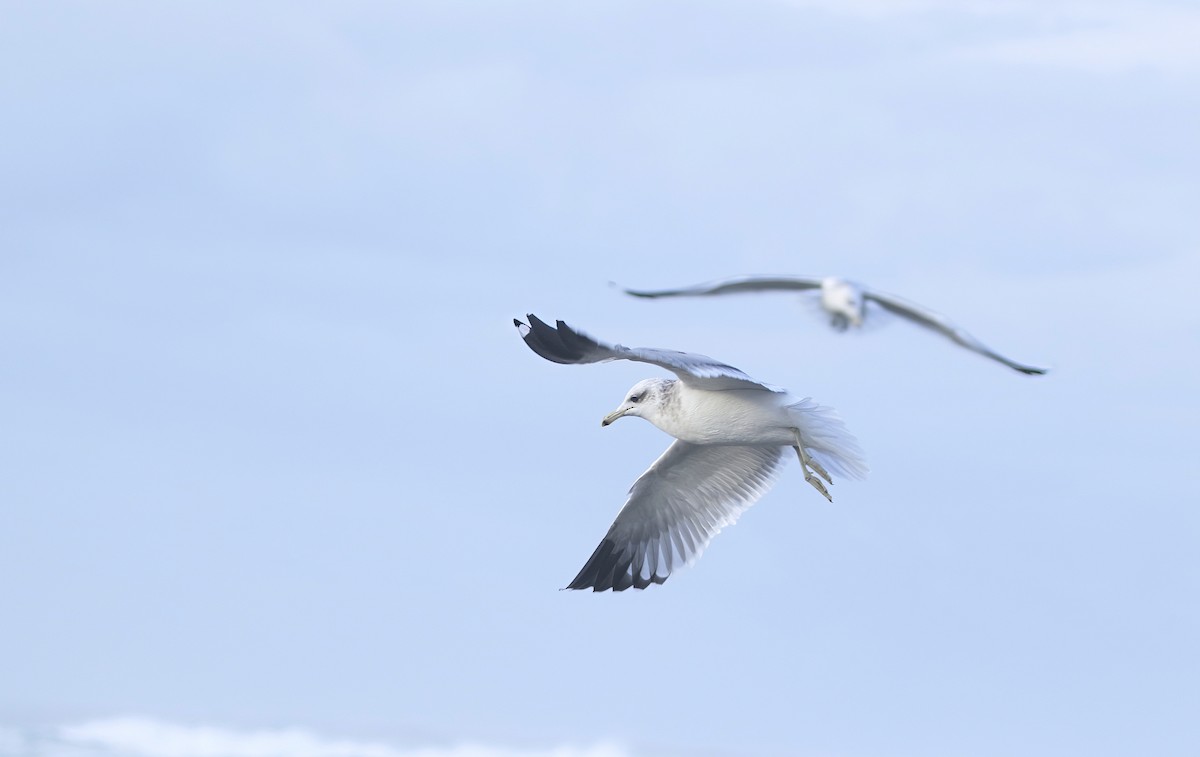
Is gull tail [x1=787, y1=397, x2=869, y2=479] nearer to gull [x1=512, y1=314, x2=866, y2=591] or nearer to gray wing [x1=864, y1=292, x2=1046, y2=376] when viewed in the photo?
gull [x1=512, y1=314, x2=866, y2=591]

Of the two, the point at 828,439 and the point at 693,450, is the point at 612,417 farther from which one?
the point at 828,439

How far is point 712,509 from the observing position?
49.0 ft

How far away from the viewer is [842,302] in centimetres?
1050

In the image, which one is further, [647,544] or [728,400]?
[647,544]

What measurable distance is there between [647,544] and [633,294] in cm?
426

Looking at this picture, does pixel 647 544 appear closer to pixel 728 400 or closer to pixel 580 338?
pixel 728 400

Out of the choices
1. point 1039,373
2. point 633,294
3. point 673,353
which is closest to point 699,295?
point 633,294

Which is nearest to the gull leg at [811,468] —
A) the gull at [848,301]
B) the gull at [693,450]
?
the gull at [693,450]

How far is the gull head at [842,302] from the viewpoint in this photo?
10492 millimetres

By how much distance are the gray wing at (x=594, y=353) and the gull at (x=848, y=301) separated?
33.5 inches

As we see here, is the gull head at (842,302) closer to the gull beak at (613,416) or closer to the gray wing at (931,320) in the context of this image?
the gray wing at (931,320)

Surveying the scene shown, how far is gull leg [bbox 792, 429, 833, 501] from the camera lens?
13539mm

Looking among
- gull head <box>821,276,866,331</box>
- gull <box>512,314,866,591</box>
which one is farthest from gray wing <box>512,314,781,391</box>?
gull head <box>821,276,866,331</box>

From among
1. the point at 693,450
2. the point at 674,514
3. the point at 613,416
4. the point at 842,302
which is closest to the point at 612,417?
the point at 613,416
